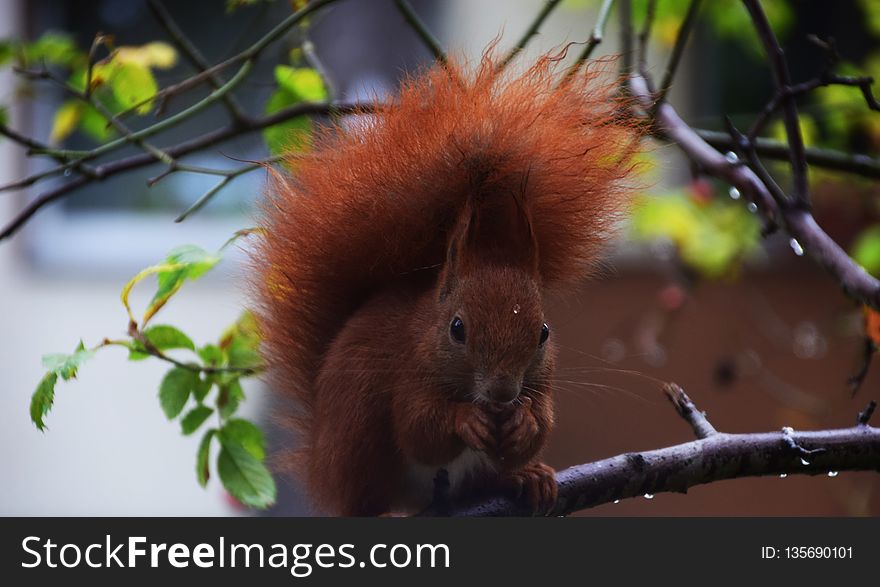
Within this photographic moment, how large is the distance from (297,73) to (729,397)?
6.33 ft

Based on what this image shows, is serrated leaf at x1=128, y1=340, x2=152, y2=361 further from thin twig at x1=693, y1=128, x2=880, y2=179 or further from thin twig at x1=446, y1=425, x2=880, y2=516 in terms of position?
thin twig at x1=693, y1=128, x2=880, y2=179

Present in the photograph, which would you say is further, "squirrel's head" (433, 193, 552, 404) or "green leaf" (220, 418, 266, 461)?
"green leaf" (220, 418, 266, 461)

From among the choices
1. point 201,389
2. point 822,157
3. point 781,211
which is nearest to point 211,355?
point 201,389

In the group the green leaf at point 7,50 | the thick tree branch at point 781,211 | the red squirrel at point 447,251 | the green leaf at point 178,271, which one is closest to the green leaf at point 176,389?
the green leaf at point 178,271

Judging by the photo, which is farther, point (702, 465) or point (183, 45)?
point (183, 45)

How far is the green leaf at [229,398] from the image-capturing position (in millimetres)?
1168

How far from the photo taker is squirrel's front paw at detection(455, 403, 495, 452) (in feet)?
2.65

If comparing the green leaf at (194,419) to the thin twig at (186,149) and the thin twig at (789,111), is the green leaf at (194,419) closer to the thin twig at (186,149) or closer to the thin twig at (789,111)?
the thin twig at (186,149)

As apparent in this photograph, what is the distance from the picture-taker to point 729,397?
2922mm

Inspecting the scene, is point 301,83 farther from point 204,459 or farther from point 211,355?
point 204,459

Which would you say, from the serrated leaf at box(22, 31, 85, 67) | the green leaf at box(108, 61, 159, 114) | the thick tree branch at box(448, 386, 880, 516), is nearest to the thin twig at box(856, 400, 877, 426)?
the thick tree branch at box(448, 386, 880, 516)

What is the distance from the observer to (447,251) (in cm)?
79

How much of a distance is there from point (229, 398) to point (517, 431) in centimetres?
48

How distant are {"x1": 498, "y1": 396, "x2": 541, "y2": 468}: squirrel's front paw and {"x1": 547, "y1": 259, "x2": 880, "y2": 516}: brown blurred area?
86cm
